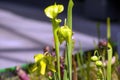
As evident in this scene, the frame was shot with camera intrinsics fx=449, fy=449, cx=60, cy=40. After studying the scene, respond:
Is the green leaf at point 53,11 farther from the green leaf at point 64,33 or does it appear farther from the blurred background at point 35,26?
the blurred background at point 35,26

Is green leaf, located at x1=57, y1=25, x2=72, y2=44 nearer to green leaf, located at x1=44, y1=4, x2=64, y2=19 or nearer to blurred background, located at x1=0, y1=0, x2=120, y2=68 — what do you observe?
green leaf, located at x1=44, y1=4, x2=64, y2=19

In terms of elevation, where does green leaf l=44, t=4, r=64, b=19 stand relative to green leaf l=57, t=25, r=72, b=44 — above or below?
above

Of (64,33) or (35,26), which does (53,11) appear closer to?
(64,33)

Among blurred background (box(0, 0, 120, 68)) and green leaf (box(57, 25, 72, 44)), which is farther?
blurred background (box(0, 0, 120, 68))

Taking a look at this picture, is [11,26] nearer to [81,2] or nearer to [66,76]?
[81,2]

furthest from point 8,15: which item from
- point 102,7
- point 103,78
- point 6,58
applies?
point 103,78

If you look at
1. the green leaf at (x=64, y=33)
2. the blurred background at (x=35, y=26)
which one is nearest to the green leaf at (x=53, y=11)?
the green leaf at (x=64, y=33)

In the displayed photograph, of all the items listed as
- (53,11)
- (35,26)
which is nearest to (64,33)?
(53,11)

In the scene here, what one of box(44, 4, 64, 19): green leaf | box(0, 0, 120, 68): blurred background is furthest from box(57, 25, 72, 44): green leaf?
box(0, 0, 120, 68): blurred background
